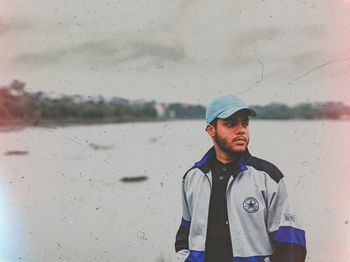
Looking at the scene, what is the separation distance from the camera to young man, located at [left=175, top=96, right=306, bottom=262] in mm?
2002

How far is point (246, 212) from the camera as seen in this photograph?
6.58ft

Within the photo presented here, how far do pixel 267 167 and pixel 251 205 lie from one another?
196mm

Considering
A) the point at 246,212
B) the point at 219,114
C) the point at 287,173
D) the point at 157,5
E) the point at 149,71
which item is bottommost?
the point at 246,212

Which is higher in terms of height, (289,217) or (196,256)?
(289,217)

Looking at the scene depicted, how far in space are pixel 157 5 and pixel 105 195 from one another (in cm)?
92

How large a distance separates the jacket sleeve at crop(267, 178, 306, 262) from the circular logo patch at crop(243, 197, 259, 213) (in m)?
0.06

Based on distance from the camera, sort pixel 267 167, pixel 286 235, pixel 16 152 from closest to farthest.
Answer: pixel 286 235
pixel 267 167
pixel 16 152

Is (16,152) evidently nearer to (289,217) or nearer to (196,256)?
(196,256)

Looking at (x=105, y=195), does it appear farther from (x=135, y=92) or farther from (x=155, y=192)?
(x=135, y=92)

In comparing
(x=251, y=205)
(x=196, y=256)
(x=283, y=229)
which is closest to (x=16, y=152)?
(x=196, y=256)

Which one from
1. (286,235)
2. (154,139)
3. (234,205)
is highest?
(154,139)

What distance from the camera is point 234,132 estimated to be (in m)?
2.09

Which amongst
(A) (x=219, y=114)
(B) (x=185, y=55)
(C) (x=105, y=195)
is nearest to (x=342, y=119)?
(A) (x=219, y=114)

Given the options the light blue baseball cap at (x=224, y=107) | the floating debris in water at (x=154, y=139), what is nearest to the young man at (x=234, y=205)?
the light blue baseball cap at (x=224, y=107)
